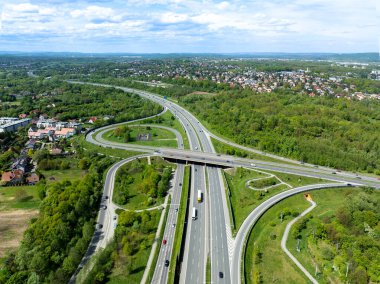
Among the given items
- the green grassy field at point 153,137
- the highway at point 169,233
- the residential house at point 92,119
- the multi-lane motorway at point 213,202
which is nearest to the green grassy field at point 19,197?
the highway at point 169,233

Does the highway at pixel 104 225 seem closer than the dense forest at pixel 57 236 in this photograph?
No

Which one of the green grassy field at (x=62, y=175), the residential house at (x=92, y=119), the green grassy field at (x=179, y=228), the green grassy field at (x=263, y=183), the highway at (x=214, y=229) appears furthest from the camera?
the residential house at (x=92, y=119)

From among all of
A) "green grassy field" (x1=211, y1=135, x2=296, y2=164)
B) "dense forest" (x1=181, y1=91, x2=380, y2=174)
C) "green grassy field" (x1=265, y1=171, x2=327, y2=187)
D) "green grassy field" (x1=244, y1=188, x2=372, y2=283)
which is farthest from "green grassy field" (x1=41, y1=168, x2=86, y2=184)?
"green grassy field" (x1=265, y1=171, x2=327, y2=187)

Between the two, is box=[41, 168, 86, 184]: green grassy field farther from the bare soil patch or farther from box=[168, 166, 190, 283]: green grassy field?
box=[168, 166, 190, 283]: green grassy field

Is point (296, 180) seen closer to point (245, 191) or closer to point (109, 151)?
point (245, 191)

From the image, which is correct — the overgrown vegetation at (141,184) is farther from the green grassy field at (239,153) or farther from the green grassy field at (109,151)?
the green grassy field at (239,153)

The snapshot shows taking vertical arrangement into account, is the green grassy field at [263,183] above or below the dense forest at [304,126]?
below
